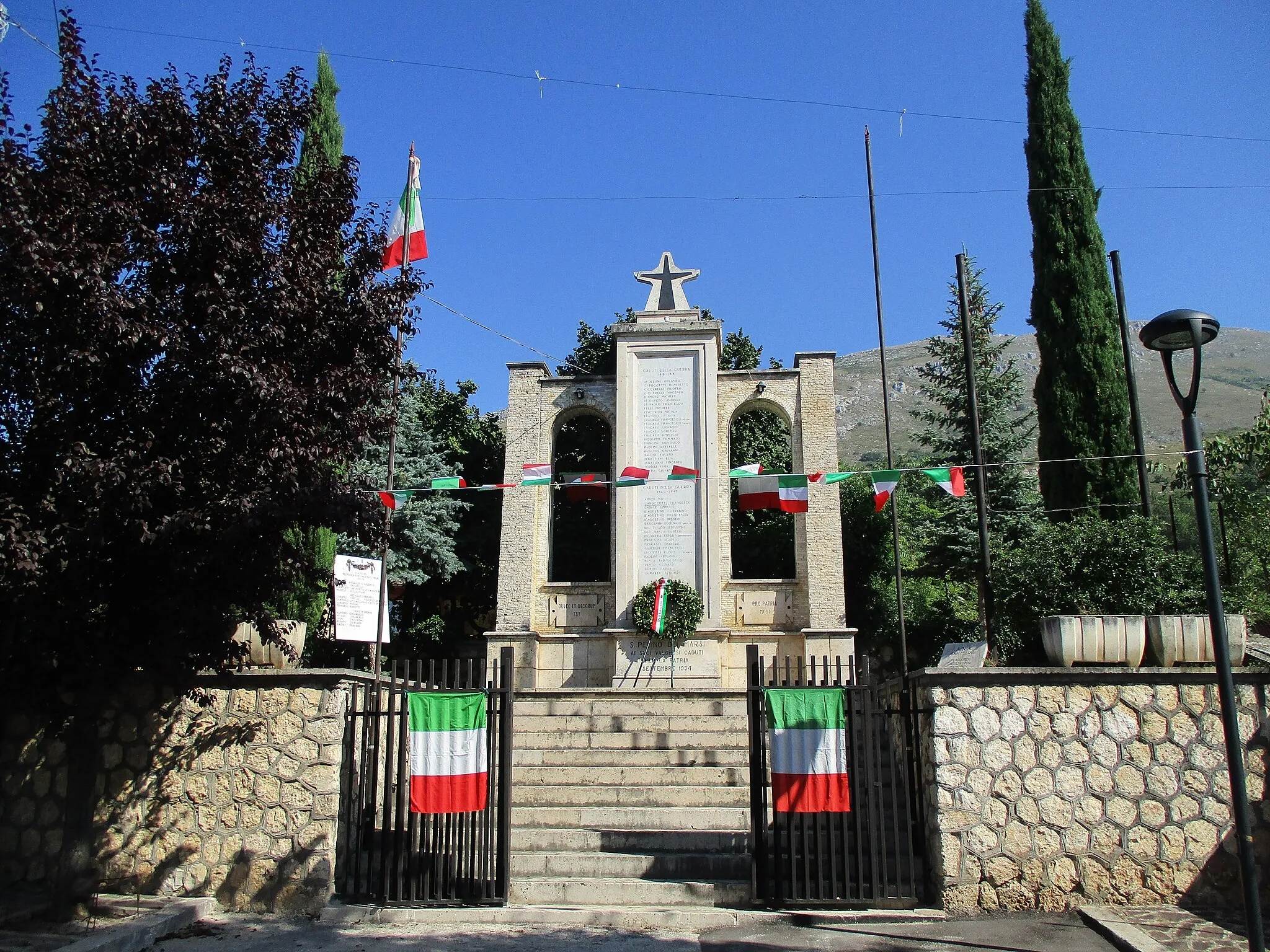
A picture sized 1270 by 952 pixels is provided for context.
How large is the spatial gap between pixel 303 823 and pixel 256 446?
3.34 meters

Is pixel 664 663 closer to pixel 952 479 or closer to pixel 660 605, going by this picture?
pixel 660 605

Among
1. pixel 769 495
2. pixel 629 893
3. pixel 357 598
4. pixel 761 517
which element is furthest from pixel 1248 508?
pixel 357 598

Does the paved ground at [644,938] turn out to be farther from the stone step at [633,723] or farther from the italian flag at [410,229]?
the italian flag at [410,229]

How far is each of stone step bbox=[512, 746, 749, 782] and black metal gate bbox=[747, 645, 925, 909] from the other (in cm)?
247

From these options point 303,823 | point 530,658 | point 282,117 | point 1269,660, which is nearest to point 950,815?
point 1269,660

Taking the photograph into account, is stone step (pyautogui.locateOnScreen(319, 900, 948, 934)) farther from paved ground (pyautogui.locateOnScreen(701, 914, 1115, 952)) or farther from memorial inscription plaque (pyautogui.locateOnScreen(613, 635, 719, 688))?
memorial inscription plaque (pyautogui.locateOnScreen(613, 635, 719, 688))

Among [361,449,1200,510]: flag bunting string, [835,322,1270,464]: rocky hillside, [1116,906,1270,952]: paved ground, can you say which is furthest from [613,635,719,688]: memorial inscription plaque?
[835,322,1270,464]: rocky hillside

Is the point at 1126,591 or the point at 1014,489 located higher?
the point at 1014,489

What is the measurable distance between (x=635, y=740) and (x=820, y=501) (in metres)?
7.31

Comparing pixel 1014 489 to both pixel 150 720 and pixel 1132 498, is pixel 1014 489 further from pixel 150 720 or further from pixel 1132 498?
pixel 150 720

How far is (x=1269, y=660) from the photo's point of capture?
8.16 metres

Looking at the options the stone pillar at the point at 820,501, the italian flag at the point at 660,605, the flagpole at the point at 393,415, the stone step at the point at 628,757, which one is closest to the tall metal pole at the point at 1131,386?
the stone pillar at the point at 820,501

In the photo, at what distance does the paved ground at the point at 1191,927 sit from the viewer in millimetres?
6583

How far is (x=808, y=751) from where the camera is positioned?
7.90 m
